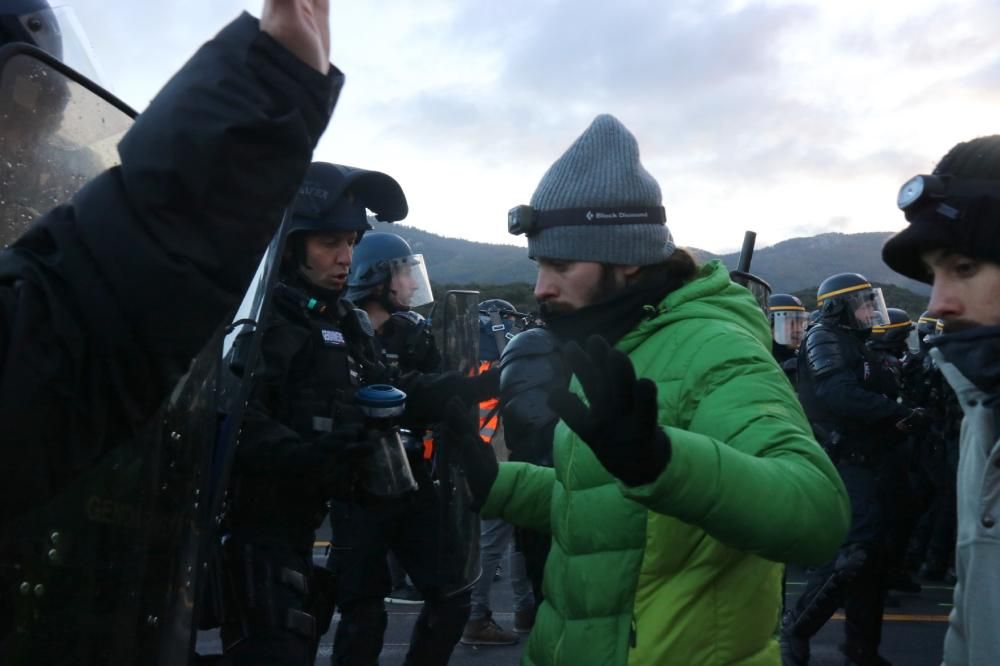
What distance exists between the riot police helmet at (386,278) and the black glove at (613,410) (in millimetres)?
3747

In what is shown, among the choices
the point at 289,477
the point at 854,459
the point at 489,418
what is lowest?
the point at 854,459

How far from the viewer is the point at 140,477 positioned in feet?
4.42

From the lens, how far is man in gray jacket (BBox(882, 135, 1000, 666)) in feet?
5.53

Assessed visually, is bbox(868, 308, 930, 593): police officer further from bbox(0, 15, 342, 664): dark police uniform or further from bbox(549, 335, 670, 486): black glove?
bbox(0, 15, 342, 664): dark police uniform

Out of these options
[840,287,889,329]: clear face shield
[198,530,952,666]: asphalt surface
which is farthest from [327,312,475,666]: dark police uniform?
[840,287,889,329]: clear face shield

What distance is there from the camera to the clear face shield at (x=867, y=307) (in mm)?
6488

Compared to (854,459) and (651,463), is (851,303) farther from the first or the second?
(651,463)

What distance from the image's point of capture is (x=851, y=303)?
6.43 meters

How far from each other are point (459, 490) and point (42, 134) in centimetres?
267

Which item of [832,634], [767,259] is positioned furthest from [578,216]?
[767,259]

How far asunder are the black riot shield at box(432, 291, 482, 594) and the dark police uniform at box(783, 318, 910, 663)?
2.06 m

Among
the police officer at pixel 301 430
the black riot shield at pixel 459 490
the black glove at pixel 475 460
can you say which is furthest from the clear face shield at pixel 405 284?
the black glove at pixel 475 460

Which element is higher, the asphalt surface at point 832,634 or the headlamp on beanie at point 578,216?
the headlamp on beanie at point 578,216

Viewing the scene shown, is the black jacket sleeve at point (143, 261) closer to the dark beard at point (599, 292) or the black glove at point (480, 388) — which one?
the dark beard at point (599, 292)
